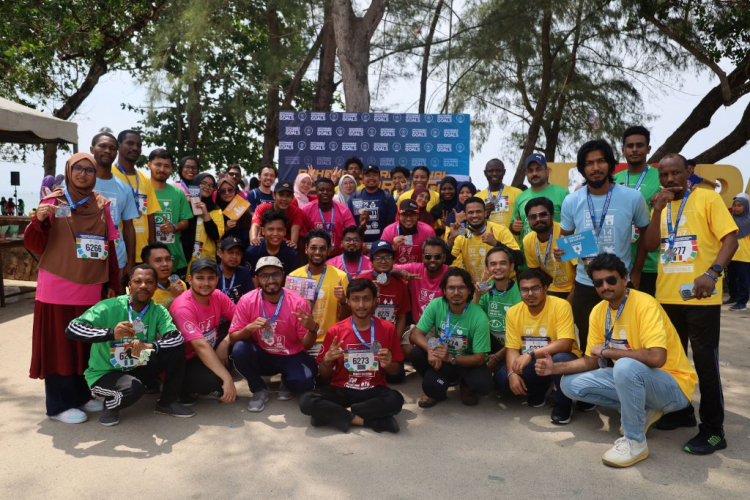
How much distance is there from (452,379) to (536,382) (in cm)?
68

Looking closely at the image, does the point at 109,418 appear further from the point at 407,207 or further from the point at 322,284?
the point at 407,207

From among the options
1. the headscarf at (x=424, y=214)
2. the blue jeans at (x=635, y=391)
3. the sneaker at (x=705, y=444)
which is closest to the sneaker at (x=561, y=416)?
the blue jeans at (x=635, y=391)

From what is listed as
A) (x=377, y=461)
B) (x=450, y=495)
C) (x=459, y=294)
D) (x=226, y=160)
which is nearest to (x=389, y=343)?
(x=459, y=294)

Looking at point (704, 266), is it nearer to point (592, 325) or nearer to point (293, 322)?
point (592, 325)

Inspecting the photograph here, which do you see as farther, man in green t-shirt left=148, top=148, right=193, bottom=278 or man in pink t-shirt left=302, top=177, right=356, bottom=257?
man in pink t-shirt left=302, top=177, right=356, bottom=257

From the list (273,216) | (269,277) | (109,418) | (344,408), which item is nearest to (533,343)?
(344,408)

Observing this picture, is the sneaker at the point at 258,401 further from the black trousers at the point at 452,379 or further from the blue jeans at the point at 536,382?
the blue jeans at the point at 536,382

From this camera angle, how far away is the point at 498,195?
6570mm

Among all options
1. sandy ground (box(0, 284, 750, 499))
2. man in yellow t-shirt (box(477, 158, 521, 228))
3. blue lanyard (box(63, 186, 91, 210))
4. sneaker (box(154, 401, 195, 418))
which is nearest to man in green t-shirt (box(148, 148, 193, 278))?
blue lanyard (box(63, 186, 91, 210))

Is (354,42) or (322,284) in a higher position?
(354,42)

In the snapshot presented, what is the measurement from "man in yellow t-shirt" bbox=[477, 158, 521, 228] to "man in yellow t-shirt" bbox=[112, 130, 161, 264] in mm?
3541

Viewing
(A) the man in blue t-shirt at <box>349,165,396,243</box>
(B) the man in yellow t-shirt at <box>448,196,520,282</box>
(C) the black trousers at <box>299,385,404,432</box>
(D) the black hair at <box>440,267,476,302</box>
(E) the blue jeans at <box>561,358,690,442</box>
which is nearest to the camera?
(E) the blue jeans at <box>561,358,690,442</box>

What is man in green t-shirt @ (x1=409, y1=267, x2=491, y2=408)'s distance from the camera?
475 cm

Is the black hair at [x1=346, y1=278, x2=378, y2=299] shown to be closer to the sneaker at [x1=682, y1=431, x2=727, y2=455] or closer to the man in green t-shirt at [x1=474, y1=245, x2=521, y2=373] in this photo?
the man in green t-shirt at [x1=474, y1=245, x2=521, y2=373]
